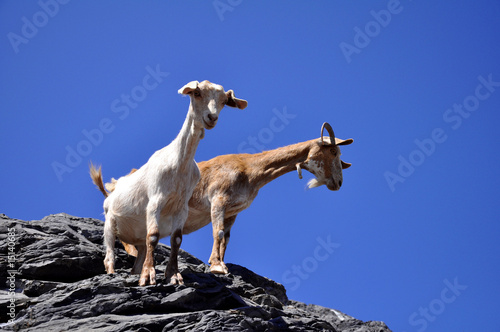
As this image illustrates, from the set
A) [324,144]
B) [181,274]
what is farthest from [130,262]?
[324,144]

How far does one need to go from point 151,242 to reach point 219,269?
320 cm

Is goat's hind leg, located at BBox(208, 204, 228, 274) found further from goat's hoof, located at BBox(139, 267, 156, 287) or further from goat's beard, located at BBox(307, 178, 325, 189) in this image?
goat's hoof, located at BBox(139, 267, 156, 287)

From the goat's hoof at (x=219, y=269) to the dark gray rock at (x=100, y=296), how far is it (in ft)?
0.55

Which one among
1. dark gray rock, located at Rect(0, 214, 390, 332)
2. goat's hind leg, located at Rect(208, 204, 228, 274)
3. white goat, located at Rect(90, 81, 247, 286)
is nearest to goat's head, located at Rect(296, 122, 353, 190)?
goat's hind leg, located at Rect(208, 204, 228, 274)

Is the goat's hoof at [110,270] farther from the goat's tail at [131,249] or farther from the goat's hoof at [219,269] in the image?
the goat's hoof at [219,269]

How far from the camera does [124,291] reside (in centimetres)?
1159

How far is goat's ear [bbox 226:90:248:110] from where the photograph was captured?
13.3 metres

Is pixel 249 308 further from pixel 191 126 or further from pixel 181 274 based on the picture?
pixel 191 126

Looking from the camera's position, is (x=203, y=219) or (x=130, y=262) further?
(x=203, y=219)

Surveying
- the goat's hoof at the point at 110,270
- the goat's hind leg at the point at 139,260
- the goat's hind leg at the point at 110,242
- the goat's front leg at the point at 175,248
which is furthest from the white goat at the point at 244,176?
the goat's hoof at the point at 110,270

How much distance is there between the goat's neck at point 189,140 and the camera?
42.5 feet

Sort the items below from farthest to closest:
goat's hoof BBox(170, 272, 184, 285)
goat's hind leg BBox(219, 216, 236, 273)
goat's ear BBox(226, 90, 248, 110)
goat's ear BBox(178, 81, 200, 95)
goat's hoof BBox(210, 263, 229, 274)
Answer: goat's hind leg BBox(219, 216, 236, 273), goat's hoof BBox(210, 263, 229, 274), goat's ear BBox(226, 90, 248, 110), goat's ear BBox(178, 81, 200, 95), goat's hoof BBox(170, 272, 184, 285)

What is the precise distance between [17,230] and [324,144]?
7079mm

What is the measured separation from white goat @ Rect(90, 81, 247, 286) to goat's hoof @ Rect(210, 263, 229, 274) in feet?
6.92
